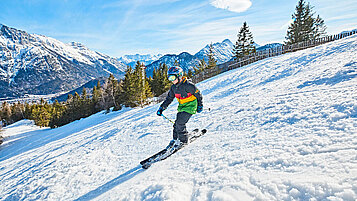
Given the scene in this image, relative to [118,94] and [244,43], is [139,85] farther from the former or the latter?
[244,43]

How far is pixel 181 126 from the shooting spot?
4.54 meters

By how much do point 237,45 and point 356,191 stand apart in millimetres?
35868

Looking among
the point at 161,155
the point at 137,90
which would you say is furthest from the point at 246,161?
the point at 137,90

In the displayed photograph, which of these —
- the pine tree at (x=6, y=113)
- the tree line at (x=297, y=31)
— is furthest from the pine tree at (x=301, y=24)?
the pine tree at (x=6, y=113)

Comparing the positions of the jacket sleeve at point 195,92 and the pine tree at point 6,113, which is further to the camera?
the pine tree at point 6,113

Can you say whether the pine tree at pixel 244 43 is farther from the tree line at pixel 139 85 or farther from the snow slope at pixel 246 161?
the snow slope at pixel 246 161

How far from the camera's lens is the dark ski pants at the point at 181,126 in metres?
4.40

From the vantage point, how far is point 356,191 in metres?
1.62

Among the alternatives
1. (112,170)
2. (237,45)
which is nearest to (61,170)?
(112,170)

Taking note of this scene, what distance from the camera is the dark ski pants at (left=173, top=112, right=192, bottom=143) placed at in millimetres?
4402

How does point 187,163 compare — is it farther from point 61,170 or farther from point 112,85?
point 112,85

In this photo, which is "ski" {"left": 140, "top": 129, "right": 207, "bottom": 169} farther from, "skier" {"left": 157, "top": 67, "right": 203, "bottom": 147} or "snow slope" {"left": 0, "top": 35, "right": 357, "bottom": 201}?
"skier" {"left": 157, "top": 67, "right": 203, "bottom": 147}

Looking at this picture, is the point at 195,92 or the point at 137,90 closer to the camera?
the point at 195,92

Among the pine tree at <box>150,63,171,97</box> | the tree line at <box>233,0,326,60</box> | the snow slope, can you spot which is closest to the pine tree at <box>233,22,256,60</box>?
the tree line at <box>233,0,326,60</box>
